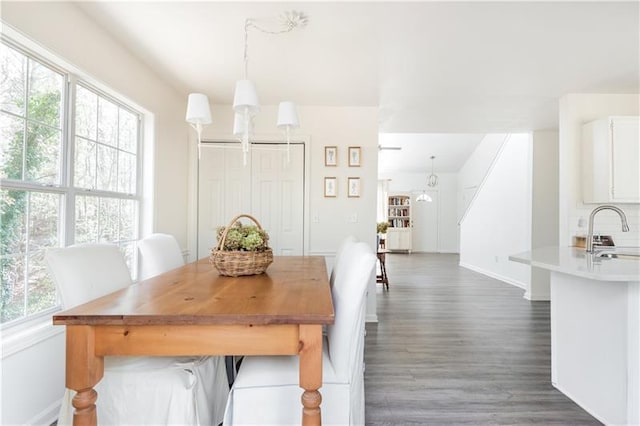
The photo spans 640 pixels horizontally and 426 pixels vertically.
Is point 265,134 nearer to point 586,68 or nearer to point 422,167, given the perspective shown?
point 586,68

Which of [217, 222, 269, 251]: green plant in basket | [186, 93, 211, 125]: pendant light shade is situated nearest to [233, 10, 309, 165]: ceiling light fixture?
[186, 93, 211, 125]: pendant light shade

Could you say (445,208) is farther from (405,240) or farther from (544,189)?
(544,189)

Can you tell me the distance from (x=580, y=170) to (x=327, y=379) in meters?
3.37

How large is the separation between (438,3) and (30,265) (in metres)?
2.70

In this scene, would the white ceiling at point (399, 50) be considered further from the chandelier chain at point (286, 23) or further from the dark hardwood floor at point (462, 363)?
the dark hardwood floor at point (462, 363)

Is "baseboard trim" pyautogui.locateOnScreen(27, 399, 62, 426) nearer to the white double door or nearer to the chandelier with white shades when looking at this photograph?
the chandelier with white shades

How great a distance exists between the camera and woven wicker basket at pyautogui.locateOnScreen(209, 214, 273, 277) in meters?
Result: 1.92

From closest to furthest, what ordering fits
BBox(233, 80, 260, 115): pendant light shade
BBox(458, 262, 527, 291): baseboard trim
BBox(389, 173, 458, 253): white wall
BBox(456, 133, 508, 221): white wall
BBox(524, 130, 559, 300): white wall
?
1. BBox(233, 80, 260, 115): pendant light shade
2. BBox(524, 130, 559, 300): white wall
3. BBox(458, 262, 527, 291): baseboard trim
4. BBox(456, 133, 508, 221): white wall
5. BBox(389, 173, 458, 253): white wall

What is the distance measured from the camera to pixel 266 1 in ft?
6.33

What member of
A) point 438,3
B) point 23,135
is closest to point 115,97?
point 23,135

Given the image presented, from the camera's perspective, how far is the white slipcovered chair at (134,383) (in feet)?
4.59

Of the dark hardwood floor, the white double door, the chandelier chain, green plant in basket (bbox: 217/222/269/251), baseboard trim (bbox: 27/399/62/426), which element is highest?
the chandelier chain

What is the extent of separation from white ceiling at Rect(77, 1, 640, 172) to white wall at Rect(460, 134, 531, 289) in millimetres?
1919

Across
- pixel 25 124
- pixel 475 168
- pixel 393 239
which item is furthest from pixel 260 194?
pixel 475 168
